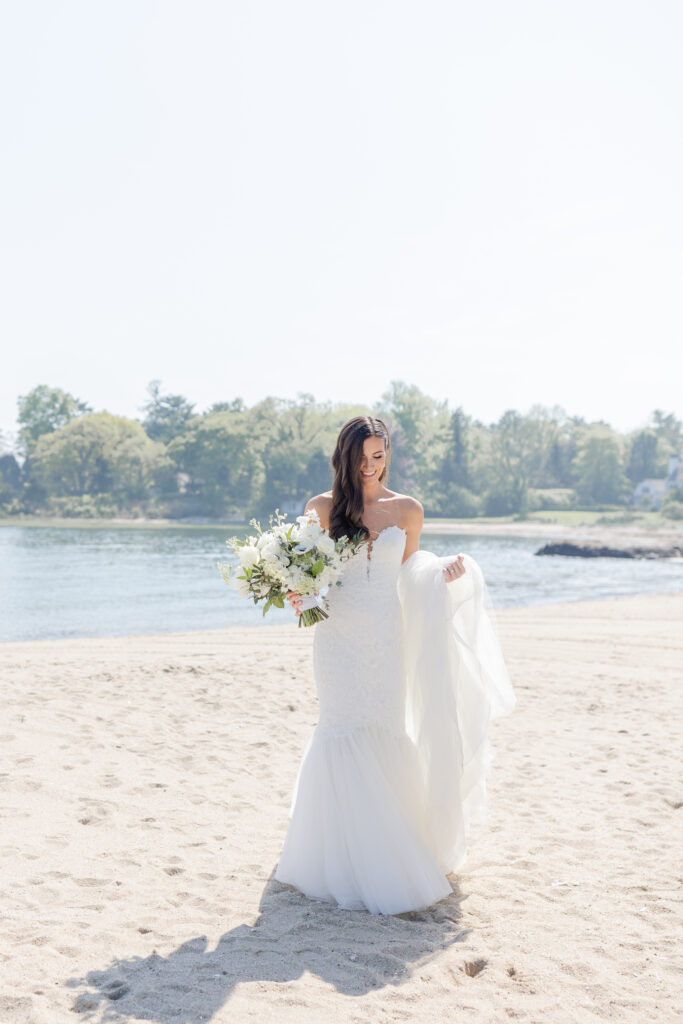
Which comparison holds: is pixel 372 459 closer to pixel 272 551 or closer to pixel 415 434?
pixel 272 551

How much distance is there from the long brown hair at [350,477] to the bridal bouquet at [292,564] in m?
0.22

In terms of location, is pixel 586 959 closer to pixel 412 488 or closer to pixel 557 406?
pixel 412 488

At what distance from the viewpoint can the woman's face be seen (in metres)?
4.39

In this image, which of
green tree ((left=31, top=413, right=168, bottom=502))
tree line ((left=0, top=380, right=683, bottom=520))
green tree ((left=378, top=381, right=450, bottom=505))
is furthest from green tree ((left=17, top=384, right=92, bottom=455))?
green tree ((left=378, top=381, right=450, bottom=505))

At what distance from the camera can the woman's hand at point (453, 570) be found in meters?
4.43

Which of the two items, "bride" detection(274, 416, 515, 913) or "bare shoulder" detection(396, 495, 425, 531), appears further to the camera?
"bare shoulder" detection(396, 495, 425, 531)

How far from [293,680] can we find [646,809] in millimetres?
5250

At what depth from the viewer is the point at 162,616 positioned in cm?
2177

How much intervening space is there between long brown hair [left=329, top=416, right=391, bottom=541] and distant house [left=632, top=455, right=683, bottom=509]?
98.3 meters

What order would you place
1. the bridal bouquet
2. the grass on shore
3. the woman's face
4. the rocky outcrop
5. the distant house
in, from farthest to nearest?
the distant house < the grass on shore < the rocky outcrop < the woman's face < the bridal bouquet

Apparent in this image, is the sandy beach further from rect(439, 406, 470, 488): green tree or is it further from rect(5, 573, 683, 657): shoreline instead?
rect(439, 406, 470, 488): green tree

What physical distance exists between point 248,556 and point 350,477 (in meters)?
0.71

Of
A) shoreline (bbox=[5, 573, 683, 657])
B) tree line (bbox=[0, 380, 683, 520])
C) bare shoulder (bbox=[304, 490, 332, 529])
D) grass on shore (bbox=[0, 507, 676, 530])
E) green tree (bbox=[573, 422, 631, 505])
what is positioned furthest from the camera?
green tree (bbox=[573, 422, 631, 505])

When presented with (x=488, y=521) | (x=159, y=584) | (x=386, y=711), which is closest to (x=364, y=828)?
(x=386, y=711)
